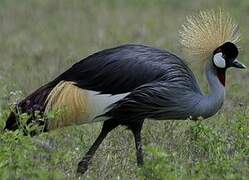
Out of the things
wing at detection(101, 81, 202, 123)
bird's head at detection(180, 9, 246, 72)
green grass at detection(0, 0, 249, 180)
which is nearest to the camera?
green grass at detection(0, 0, 249, 180)

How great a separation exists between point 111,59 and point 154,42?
4.54 metres

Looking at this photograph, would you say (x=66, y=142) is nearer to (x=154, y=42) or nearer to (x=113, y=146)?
(x=113, y=146)

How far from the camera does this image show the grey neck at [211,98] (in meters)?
4.93

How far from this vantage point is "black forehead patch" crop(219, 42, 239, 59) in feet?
16.9

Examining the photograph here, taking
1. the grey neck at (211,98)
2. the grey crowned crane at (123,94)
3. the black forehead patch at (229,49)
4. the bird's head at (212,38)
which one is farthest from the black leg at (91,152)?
the black forehead patch at (229,49)

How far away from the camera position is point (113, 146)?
549 cm

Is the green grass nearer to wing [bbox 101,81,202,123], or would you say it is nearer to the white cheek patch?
wing [bbox 101,81,202,123]

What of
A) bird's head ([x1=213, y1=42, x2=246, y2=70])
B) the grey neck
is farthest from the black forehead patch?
the grey neck

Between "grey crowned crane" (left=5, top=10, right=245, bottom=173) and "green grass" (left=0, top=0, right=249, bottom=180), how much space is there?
14 cm

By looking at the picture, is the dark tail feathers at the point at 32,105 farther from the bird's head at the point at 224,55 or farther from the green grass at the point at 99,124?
the bird's head at the point at 224,55

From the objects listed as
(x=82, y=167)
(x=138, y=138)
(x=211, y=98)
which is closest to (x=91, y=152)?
(x=82, y=167)

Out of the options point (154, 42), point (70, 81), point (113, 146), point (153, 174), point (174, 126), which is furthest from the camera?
point (154, 42)

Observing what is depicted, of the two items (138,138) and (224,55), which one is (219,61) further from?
(138,138)

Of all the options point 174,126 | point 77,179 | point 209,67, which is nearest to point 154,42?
point 174,126
